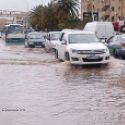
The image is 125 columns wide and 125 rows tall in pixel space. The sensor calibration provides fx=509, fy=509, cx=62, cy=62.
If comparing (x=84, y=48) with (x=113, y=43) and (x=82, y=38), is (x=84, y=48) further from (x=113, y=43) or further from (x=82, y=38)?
(x=113, y=43)

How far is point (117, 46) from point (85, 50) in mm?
6954

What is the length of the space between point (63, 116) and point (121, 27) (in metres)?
50.4

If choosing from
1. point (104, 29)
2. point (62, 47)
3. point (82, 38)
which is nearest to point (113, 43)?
point (62, 47)

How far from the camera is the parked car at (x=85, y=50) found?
2167cm

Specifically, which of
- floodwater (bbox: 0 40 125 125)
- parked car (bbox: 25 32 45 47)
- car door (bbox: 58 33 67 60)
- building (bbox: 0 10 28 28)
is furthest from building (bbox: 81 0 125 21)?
floodwater (bbox: 0 40 125 125)

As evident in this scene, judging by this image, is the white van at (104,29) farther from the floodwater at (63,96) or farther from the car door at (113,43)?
the floodwater at (63,96)

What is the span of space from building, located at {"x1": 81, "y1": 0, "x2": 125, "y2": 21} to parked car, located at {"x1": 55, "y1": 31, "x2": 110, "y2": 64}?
73.2 meters

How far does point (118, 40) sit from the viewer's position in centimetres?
2861

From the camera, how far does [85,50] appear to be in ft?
71.3

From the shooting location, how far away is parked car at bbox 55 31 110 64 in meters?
21.7

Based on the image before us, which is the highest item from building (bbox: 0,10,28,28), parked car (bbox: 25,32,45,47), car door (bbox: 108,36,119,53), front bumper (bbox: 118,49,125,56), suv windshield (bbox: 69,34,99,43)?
suv windshield (bbox: 69,34,99,43)

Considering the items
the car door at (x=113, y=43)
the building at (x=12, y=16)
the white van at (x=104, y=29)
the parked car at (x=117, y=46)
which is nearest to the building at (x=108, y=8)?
the building at (x=12, y=16)

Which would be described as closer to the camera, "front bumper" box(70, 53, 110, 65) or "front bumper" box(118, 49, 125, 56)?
"front bumper" box(70, 53, 110, 65)

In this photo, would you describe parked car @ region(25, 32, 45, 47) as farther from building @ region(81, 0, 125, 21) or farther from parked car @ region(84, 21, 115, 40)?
building @ region(81, 0, 125, 21)
